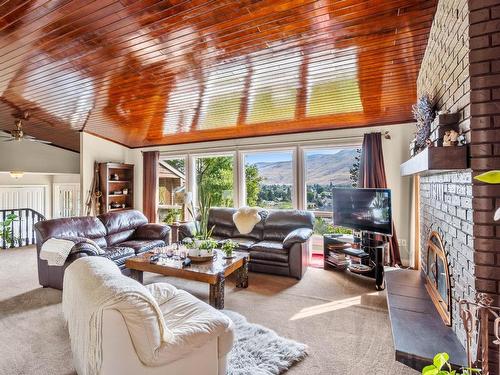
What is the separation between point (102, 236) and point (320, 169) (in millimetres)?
3913

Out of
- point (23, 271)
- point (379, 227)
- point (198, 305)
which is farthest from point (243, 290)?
point (23, 271)

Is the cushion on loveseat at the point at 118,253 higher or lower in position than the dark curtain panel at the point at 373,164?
lower

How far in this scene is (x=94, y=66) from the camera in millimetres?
3205

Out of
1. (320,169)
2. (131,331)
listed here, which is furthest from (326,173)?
(131,331)

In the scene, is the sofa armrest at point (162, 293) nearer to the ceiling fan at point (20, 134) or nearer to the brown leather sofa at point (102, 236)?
the brown leather sofa at point (102, 236)

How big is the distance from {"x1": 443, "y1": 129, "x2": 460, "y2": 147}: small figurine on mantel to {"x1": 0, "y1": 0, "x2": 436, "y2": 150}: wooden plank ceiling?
1118 millimetres

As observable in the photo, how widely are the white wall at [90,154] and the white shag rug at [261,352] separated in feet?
17.1

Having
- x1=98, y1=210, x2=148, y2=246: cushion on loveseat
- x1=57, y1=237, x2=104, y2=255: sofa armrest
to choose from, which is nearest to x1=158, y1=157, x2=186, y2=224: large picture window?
x1=98, y1=210, x2=148, y2=246: cushion on loveseat

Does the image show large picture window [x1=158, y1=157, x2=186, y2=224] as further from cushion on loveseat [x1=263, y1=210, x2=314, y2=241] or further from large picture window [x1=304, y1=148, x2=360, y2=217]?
large picture window [x1=304, y1=148, x2=360, y2=217]

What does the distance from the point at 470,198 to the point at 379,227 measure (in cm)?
214

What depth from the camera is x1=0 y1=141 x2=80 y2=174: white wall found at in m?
6.91

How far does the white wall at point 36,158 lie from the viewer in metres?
6.91

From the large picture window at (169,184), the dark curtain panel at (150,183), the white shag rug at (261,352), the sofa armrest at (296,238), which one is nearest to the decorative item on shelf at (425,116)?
the sofa armrest at (296,238)

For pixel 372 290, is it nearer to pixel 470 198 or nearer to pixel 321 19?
pixel 470 198
